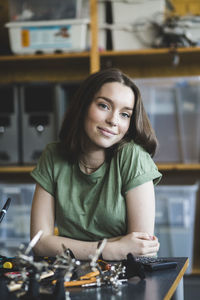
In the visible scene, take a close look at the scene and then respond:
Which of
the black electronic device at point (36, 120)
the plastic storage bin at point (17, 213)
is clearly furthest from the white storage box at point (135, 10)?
A: the plastic storage bin at point (17, 213)

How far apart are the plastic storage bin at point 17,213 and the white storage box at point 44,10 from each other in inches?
40.1

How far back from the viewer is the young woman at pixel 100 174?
1.50 meters

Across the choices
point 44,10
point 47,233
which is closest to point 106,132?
point 47,233

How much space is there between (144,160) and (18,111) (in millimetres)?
1485

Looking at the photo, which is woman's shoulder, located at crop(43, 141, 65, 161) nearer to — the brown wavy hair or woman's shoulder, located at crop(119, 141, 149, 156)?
the brown wavy hair

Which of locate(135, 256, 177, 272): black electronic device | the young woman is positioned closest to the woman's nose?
the young woman

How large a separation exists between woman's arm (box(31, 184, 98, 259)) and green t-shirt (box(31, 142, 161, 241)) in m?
0.03

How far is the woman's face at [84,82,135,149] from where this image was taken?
5.00 ft

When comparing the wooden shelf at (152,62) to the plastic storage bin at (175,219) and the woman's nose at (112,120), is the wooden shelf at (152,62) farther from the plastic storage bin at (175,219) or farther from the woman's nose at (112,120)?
the woman's nose at (112,120)

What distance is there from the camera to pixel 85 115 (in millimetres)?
1614

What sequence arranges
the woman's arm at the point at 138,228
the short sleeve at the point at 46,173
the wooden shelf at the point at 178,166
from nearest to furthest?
the woman's arm at the point at 138,228 → the short sleeve at the point at 46,173 → the wooden shelf at the point at 178,166

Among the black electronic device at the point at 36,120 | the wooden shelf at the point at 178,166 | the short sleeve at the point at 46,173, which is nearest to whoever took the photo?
the short sleeve at the point at 46,173

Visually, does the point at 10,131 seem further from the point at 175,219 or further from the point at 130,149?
Result: the point at 130,149

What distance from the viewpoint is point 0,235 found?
114 inches
